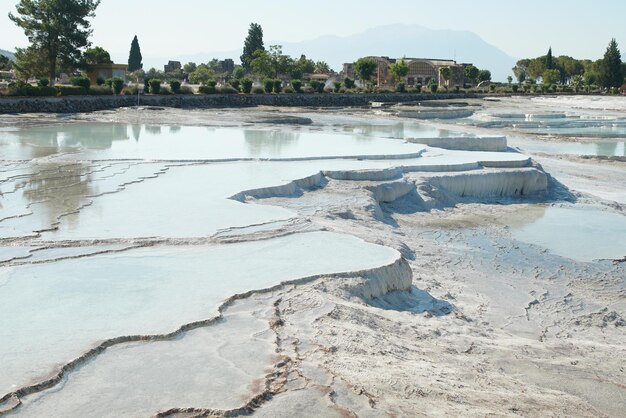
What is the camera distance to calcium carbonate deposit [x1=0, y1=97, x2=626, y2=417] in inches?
198

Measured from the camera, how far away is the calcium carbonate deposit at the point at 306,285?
5.02m

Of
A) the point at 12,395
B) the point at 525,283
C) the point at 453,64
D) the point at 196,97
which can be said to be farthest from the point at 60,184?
the point at 453,64

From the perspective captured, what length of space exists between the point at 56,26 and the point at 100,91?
4.89 metres

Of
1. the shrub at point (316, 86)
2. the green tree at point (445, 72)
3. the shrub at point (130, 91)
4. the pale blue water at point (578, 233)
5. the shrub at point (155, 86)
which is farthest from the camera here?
the green tree at point (445, 72)

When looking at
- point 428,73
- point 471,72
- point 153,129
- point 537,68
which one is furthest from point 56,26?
point 537,68

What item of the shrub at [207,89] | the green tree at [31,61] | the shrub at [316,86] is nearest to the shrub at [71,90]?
the green tree at [31,61]

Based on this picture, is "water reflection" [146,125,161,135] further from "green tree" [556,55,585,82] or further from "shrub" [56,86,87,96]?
"green tree" [556,55,585,82]

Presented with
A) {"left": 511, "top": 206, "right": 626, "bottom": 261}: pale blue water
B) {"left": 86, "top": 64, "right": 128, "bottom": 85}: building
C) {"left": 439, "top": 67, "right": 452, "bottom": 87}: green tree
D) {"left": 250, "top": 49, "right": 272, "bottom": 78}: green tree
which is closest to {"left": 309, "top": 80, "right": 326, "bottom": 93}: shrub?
{"left": 86, "top": 64, "right": 128, "bottom": 85}: building

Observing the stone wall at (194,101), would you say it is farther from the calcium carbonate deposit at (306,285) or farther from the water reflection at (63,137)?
the calcium carbonate deposit at (306,285)

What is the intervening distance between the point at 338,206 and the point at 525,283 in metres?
3.13

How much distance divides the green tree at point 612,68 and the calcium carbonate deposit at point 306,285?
61.8 m

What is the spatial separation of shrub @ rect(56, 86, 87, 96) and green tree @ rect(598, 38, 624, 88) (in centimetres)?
5519

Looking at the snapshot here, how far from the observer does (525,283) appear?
9758 millimetres

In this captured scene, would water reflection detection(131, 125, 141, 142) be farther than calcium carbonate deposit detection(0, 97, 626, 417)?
Yes
